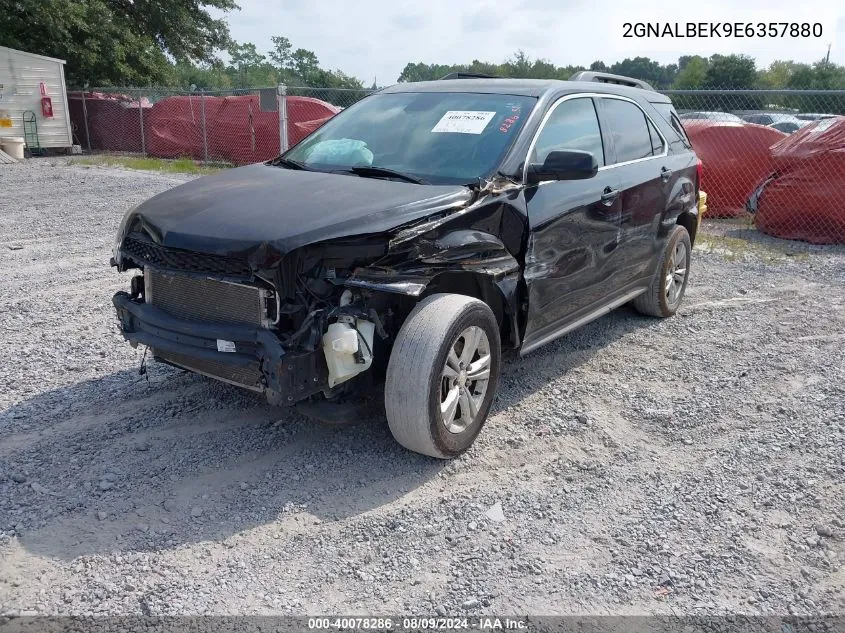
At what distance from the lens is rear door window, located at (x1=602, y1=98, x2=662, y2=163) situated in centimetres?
514

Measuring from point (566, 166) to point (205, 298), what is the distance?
195 cm

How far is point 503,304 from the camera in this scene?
4051mm

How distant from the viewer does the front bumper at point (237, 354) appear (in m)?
3.22

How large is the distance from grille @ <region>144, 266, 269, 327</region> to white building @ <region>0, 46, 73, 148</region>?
20.1 m

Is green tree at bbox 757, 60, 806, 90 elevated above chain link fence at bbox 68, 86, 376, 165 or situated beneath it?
elevated above

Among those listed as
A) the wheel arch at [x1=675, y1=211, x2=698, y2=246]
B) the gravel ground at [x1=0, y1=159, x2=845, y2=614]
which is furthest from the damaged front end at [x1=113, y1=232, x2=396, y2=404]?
the wheel arch at [x1=675, y1=211, x2=698, y2=246]

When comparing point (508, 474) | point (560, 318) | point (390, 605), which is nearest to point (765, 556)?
point (508, 474)

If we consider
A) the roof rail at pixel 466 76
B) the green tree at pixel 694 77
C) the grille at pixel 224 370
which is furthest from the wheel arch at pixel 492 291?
the green tree at pixel 694 77

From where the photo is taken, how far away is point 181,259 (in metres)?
3.47

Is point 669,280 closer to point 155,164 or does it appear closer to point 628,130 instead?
point 628,130

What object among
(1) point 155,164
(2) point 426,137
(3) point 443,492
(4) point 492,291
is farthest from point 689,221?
(1) point 155,164

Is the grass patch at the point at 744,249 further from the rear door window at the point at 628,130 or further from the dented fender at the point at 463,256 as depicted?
the dented fender at the point at 463,256

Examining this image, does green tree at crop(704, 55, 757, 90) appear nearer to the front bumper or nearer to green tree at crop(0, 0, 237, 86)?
green tree at crop(0, 0, 237, 86)

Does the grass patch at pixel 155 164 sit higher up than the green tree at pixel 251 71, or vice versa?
the green tree at pixel 251 71
